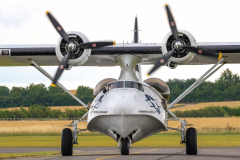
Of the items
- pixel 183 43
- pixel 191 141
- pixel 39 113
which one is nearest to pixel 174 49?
pixel 183 43

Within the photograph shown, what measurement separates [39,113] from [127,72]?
124 ft

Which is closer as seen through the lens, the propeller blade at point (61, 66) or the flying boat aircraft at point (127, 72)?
the flying boat aircraft at point (127, 72)

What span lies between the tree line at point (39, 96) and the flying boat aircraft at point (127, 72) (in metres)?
35.8

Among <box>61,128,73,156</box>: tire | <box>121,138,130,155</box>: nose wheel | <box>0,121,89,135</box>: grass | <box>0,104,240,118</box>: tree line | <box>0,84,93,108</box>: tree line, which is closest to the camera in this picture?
<box>121,138,130,155</box>: nose wheel

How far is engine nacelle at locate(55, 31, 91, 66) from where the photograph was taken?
14.9 metres

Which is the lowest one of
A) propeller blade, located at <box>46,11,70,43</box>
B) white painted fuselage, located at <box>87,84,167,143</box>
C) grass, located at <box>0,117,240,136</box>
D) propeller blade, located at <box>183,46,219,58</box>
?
white painted fuselage, located at <box>87,84,167,143</box>

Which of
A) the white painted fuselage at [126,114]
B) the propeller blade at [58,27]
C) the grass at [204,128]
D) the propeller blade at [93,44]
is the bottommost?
Result: the white painted fuselage at [126,114]

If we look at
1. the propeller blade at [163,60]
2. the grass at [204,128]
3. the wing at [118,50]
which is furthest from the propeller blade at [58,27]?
the grass at [204,128]

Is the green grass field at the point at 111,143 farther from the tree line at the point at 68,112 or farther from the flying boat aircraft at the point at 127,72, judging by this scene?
the flying boat aircraft at the point at 127,72

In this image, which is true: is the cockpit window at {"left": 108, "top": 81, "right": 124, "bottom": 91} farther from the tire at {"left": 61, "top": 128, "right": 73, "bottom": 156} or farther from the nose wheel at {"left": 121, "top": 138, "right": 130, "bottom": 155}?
the tire at {"left": 61, "top": 128, "right": 73, "bottom": 156}

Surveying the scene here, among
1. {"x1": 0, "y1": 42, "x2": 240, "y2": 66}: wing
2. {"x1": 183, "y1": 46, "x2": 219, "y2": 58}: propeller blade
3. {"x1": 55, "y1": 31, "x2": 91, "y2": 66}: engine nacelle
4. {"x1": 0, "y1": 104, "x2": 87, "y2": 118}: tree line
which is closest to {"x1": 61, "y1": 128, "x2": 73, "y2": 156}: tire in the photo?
{"x1": 55, "y1": 31, "x2": 91, "y2": 66}: engine nacelle

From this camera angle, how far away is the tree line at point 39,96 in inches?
2122

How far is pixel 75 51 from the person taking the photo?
14.9 metres

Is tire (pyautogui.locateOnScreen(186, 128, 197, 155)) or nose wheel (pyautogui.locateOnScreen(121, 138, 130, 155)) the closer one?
nose wheel (pyautogui.locateOnScreen(121, 138, 130, 155))
